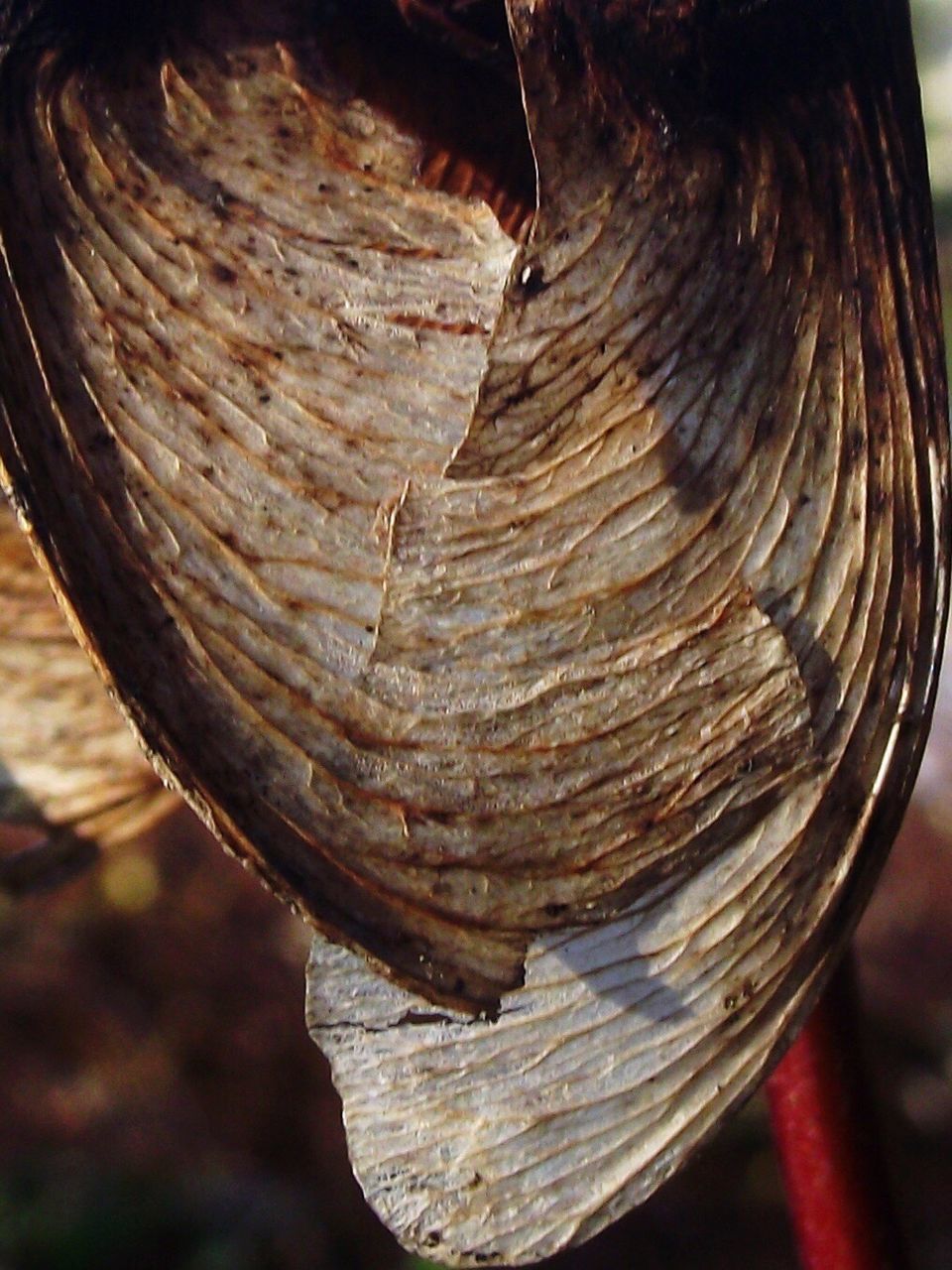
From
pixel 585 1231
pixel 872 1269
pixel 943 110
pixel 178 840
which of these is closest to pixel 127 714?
pixel 585 1231

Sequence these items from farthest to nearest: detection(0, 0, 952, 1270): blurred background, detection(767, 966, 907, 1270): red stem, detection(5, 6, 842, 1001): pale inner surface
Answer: detection(0, 0, 952, 1270): blurred background, detection(767, 966, 907, 1270): red stem, detection(5, 6, 842, 1001): pale inner surface

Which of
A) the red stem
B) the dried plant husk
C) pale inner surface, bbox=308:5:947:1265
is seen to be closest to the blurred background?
the red stem

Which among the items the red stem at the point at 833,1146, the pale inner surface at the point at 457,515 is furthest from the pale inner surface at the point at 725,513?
the red stem at the point at 833,1146

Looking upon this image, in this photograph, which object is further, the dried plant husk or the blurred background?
the blurred background

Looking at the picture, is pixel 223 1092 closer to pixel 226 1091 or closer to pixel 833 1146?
pixel 226 1091

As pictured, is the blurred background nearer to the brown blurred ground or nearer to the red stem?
the brown blurred ground

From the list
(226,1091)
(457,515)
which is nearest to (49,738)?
(457,515)
